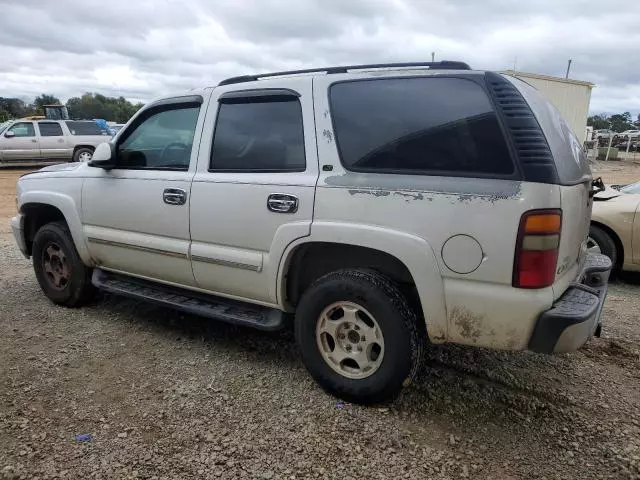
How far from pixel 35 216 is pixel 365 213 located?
3.38m

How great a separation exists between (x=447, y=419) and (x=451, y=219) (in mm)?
1146

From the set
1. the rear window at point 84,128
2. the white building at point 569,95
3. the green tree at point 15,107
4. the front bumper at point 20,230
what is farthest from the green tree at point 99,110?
the front bumper at point 20,230

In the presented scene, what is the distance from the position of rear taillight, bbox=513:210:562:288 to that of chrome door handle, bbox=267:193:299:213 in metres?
1.22

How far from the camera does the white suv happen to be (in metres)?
2.51

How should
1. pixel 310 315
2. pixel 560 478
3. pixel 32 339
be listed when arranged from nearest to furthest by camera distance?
1. pixel 560 478
2. pixel 310 315
3. pixel 32 339

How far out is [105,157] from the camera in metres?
3.91

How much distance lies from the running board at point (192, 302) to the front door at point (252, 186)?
110mm

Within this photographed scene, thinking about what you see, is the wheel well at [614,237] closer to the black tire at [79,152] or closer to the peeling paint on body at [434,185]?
the peeling paint on body at [434,185]

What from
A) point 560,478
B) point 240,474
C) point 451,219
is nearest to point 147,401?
point 240,474

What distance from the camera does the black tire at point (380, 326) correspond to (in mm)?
2779

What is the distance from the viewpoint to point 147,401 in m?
3.08

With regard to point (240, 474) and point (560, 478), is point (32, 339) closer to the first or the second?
point (240, 474)

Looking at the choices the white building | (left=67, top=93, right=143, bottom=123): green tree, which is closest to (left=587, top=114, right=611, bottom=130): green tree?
the white building

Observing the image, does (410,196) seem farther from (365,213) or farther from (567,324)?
(567,324)
